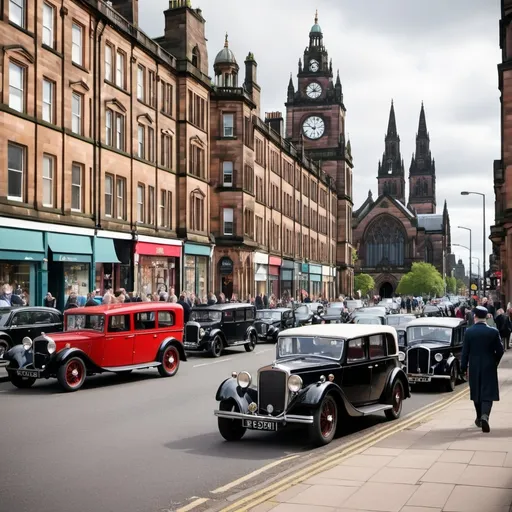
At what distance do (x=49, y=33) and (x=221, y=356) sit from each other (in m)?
15.1

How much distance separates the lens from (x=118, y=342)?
17062mm

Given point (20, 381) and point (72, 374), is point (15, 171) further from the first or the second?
point (72, 374)

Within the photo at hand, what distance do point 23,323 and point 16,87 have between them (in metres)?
11.9

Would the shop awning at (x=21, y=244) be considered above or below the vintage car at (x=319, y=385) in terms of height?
above

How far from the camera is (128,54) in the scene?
36.3 metres

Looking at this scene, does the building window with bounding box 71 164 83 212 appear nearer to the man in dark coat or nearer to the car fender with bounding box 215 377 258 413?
the car fender with bounding box 215 377 258 413

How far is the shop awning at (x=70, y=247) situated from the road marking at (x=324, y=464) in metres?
19.7

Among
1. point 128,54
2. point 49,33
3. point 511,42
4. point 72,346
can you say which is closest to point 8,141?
point 49,33

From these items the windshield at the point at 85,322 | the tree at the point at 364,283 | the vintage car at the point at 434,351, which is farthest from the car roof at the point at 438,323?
the tree at the point at 364,283

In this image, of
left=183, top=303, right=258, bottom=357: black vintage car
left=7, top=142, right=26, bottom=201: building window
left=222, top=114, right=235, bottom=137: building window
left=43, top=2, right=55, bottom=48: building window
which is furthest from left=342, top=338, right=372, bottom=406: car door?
left=222, top=114, right=235, bottom=137: building window

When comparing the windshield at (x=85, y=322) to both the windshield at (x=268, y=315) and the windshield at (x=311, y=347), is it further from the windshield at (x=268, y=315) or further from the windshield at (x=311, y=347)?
the windshield at (x=268, y=315)

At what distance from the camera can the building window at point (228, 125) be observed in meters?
48.7

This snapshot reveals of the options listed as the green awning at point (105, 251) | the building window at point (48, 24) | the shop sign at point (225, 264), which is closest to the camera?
the building window at point (48, 24)

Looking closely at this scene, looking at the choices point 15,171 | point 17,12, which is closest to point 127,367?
point 15,171
